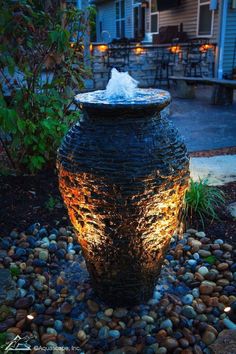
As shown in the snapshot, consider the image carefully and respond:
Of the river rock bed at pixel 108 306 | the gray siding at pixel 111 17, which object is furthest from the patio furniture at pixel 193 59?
the river rock bed at pixel 108 306

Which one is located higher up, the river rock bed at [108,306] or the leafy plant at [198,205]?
the leafy plant at [198,205]

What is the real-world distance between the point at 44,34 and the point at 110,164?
2.11 metres

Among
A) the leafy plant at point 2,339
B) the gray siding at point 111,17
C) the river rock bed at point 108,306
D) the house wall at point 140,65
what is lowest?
the river rock bed at point 108,306

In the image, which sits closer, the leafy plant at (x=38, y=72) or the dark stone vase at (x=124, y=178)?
the dark stone vase at (x=124, y=178)

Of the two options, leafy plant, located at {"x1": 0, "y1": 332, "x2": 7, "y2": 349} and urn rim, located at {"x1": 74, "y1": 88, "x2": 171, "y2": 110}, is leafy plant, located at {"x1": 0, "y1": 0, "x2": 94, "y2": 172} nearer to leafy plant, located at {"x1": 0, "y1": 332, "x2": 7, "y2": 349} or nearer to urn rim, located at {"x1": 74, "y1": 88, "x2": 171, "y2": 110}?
urn rim, located at {"x1": 74, "y1": 88, "x2": 171, "y2": 110}

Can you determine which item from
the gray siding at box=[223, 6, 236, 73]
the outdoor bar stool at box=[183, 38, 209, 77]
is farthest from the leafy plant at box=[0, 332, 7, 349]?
the gray siding at box=[223, 6, 236, 73]

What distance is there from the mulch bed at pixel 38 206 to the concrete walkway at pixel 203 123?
2.08 m

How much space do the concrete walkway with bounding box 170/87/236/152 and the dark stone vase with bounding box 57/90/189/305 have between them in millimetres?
3521

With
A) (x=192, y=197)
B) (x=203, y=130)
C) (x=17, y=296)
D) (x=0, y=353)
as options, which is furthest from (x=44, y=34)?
(x=203, y=130)

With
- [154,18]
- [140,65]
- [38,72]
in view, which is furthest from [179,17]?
[38,72]

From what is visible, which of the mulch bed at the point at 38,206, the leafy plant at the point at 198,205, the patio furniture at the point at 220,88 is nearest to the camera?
the mulch bed at the point at 38,206

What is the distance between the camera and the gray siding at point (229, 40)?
1077 centimetres

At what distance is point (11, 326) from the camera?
1.75m

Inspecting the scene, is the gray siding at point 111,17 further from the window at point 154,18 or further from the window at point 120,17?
the window at point 154,18
